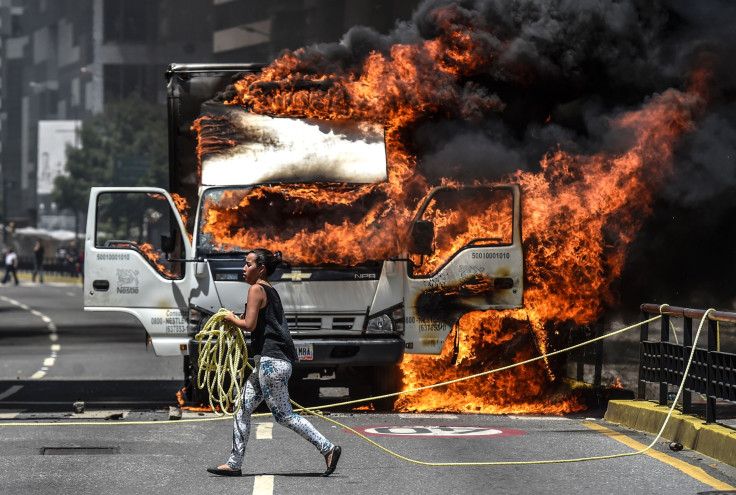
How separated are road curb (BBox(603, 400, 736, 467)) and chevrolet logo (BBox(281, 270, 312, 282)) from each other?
307 centimetres

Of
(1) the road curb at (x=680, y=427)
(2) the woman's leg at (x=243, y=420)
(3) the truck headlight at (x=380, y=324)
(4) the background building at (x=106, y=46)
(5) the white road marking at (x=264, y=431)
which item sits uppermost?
(4) the background building at (x=106, y=46)

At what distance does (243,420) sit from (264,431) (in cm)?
266

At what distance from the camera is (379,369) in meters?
13.5

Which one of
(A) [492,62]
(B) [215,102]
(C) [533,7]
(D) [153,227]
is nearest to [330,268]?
(B) [215,102]

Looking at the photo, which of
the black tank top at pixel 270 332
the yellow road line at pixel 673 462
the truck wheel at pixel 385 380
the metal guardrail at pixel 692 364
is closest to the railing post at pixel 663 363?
the metal guardrail at pixel 692 364

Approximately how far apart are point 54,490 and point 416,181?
260 inches

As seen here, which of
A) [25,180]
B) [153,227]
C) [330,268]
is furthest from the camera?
[25,180]

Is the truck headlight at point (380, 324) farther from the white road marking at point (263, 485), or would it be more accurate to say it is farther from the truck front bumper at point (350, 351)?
the white road marking at point (263, 485)

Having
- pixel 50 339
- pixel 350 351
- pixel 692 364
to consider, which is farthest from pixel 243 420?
pixel 50 339

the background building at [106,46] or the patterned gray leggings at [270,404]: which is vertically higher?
the background building at [106,46]

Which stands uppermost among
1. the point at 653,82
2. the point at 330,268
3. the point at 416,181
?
the point at 653,82

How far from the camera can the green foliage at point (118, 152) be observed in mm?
72375

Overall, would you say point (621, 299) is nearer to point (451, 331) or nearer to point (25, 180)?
point (451, 331)

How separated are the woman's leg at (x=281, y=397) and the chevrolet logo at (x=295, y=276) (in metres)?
3.99
